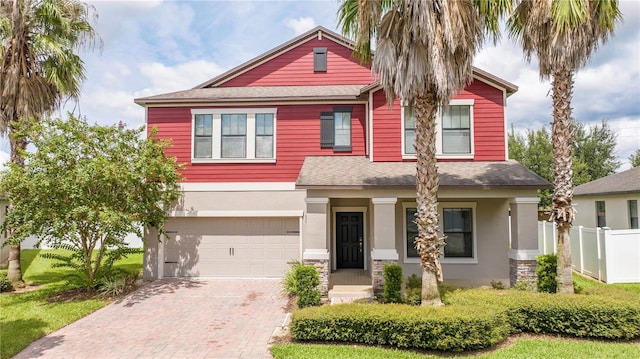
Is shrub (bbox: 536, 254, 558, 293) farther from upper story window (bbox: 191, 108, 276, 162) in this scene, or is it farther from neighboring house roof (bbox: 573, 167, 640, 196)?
upper story window (bbox: 191, 108, 276, 162)

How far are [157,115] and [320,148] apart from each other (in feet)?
20.3

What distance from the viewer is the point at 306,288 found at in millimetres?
9523

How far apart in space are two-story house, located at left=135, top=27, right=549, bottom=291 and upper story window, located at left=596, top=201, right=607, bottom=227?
8.35m

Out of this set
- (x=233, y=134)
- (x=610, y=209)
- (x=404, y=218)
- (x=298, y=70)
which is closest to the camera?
(x=404, y=218)

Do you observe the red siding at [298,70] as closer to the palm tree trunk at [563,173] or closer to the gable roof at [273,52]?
the gable roof at [273,52]

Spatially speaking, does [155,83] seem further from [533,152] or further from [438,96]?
[533,152]

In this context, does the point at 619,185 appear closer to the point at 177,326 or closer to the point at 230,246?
the point at 230,246

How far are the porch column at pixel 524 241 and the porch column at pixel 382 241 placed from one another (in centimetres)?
350

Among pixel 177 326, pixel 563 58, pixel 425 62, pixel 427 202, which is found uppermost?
pixel 563 58

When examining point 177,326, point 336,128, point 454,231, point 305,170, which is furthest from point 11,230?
point 454,231

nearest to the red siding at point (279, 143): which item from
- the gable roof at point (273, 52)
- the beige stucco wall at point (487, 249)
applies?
the gable roof at point (273, 52)

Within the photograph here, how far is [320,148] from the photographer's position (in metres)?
13.7

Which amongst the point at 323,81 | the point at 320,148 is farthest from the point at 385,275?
the point at 323,81

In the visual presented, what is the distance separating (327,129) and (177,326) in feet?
26.8
